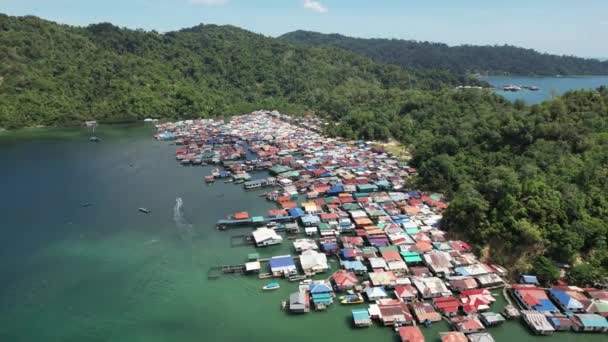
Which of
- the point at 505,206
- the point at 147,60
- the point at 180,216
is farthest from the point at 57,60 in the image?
the point at 505,206

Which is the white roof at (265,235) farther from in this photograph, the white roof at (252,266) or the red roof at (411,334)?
the red roof at (411,334)

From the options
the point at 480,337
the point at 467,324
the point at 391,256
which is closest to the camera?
the point at 480,337

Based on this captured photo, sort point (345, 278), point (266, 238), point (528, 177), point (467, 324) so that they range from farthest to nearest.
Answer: point (528, 177), point (266, 238), point (345, 278), point (467, 324)

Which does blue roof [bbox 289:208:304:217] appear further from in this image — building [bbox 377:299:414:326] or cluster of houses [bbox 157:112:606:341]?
building [bbox 377:299:414:326]

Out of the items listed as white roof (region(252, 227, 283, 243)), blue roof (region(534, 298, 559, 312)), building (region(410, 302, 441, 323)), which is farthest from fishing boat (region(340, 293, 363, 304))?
blue roof (region(534, 298, 559, 312))

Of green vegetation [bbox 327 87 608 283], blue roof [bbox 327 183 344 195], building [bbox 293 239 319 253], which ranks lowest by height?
building [bbox 293 239 319 253]

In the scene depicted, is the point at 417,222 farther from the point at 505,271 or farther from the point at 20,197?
the point at 20,197

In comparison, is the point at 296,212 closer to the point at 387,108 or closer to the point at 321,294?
the point at 321,294

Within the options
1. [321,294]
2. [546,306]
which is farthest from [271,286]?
[546,306]
